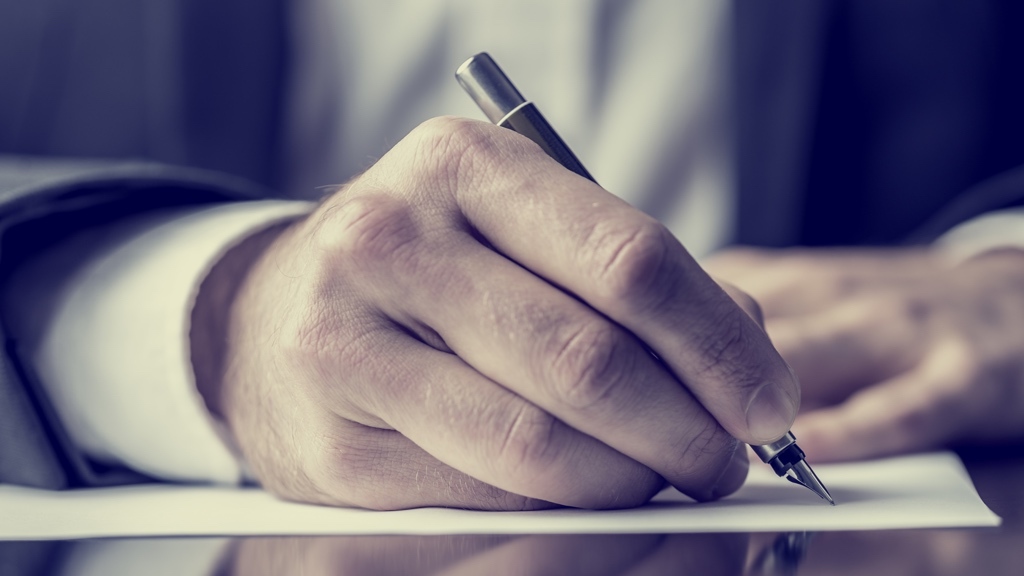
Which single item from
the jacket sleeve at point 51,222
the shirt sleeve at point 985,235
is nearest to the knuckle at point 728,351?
the jacket sleeve at point 51,222

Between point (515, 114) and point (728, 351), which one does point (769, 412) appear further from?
point (515, 114)

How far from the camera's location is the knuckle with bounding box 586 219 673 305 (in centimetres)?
40

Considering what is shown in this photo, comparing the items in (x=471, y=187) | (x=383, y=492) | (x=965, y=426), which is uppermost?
(x=471, y=187)

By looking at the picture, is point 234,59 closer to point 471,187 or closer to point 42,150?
point 42,150

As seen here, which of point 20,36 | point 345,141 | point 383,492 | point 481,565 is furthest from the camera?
point 345,141

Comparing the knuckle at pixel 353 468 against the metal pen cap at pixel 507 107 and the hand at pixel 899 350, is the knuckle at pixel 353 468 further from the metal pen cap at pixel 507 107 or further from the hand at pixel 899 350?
the hand at pixel 899 350

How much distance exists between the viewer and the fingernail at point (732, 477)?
49 centimetres

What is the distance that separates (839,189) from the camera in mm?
1337

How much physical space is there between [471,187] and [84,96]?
1.06m

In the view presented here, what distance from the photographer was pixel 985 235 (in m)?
1.06

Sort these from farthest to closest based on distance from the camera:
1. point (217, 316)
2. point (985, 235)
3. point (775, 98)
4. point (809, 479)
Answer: point (775, 98) → point (985, 235) → point (217, 316) → point (809, 479)

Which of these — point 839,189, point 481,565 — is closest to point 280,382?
point 481,565

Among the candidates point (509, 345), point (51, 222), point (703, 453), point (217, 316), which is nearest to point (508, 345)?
point (509, 345)

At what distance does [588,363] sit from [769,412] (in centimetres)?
9
